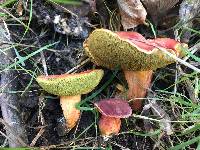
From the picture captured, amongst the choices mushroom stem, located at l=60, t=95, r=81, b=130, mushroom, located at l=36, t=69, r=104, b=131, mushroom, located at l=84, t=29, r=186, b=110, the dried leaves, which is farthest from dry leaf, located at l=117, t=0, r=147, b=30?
mushroom stem, located at l=60, t=95, r=81, b=130

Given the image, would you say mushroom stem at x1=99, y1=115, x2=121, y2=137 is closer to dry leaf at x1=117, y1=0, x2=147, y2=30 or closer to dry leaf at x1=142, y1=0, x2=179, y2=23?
dry leaf at x1=117, y1=0, x2=147, y2=30

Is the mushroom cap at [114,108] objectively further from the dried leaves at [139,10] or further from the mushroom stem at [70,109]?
the dried leaves at [139,10]

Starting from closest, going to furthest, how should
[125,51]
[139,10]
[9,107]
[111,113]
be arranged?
[125,51]
[111,113]
[9,107]
[139,10]

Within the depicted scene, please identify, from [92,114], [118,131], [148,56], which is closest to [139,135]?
[118,131]

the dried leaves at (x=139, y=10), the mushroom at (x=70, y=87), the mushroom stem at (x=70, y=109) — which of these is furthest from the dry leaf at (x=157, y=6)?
the mushroom stem at (x=70, y=109)

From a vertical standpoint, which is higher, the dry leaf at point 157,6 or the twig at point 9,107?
the dry leaf at point 157,6

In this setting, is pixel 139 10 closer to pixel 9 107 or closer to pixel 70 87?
pixel 70 87

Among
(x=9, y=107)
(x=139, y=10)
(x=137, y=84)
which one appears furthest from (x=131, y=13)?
(x=9, y=107)
